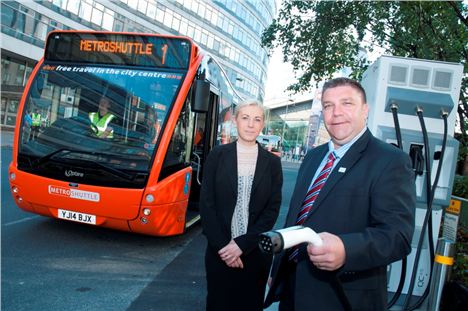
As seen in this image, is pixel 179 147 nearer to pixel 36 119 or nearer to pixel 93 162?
pixel 93 162

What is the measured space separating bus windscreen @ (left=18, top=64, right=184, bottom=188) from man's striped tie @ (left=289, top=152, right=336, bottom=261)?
3.54 meters

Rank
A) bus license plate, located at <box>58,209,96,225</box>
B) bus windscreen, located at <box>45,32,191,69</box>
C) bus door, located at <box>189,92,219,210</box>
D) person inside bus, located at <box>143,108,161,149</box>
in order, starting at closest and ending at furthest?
bus license plate, located at <box>58,209,96,225</box>, person inside bus, located at <box>143,108,161,149</box>, bus windscreen, located at <box>45,32,191,69</box>, bus door, located at <box>189,92,219,210</box>

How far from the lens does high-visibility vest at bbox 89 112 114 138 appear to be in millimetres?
5516

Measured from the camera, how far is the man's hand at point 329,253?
5.03 feet

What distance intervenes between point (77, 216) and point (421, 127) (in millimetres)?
4426

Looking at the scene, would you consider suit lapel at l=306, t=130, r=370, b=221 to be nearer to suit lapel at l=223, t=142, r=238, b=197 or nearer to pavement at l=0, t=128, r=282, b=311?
suit lapel at l=223, t=142, r=238, b=197

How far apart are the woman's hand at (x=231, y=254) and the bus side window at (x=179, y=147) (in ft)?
9.06

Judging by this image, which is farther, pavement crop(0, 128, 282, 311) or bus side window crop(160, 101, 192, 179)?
bus side window crop(160, 101, 192, 179)

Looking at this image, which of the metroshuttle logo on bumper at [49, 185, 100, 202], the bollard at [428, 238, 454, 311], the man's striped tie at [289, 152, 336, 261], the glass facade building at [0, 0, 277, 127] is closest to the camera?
the man's striped tie at [289, 152, 336, 261]

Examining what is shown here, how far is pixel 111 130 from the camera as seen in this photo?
5.50m

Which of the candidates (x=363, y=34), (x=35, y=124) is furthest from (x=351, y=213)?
(x=363, y=34)

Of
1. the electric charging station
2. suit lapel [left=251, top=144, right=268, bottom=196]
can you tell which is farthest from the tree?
suit lapel [left=251, top=144, right=268, bottom=196]

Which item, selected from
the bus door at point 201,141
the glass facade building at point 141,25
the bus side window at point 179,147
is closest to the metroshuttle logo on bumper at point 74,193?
the bus side window at point 179,147

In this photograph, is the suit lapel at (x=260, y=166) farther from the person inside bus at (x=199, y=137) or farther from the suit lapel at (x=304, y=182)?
the person inside bus at (x=199, y=137)
